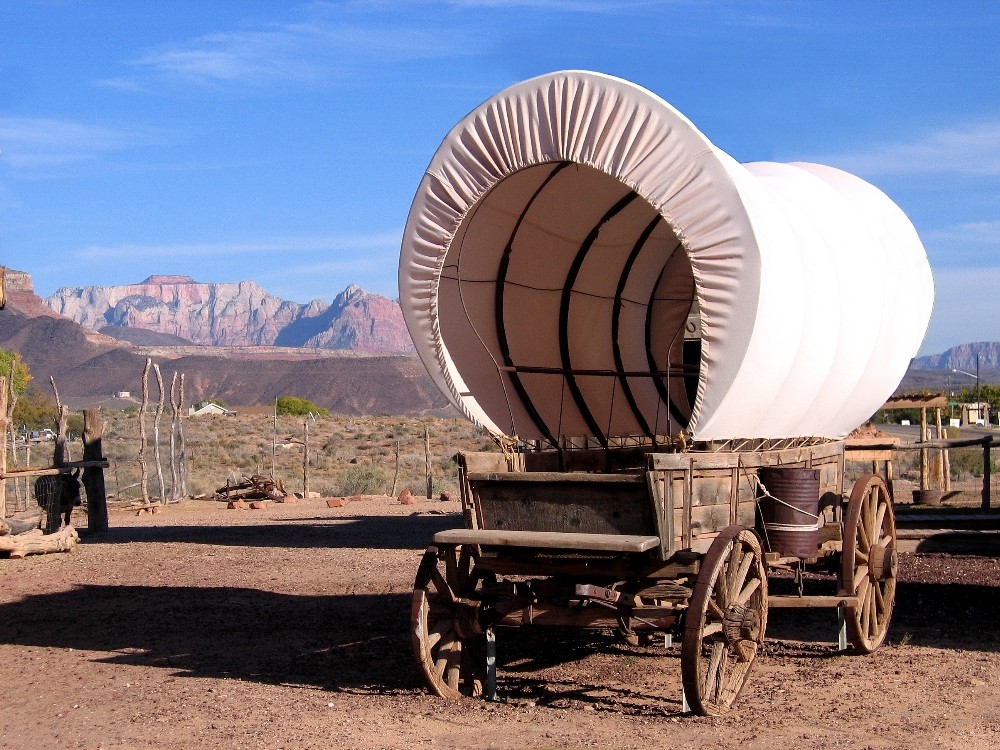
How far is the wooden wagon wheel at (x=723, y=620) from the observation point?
18.4 feet

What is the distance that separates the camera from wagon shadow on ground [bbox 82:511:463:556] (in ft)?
49.0

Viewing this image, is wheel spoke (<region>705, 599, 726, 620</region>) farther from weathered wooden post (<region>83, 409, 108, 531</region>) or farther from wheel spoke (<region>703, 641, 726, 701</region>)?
weathered wooden post (<region>83, 409, 108, 531</region>)

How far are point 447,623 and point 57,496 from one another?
405 inches

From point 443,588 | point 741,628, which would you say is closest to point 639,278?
point 443,588

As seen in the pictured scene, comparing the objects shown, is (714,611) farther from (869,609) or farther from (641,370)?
(641,370)

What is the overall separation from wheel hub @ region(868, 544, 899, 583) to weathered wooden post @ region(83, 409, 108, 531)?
38.7 ft

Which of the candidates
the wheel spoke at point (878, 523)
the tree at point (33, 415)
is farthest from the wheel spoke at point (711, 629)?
the tree at point (33, 415)

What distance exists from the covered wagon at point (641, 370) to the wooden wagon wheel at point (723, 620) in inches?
0.6

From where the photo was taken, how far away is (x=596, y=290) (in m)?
8.23

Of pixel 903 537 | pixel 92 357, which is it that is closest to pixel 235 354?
pixel 92 357

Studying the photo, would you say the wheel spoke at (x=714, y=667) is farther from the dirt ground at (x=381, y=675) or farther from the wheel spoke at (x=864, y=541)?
the wheel spoke at (x=864, y=541)

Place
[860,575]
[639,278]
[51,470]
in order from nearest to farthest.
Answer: [860,575], [639,278], [51,470]

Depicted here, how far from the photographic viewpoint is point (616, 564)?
6.09 metres

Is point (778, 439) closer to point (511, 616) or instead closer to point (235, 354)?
point (511, 616)
